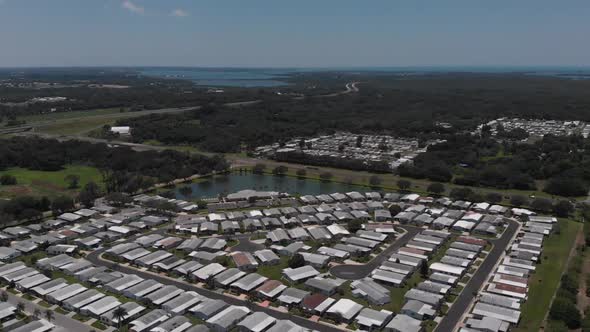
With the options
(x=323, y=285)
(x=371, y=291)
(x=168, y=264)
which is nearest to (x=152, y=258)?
(x=168, y=264)

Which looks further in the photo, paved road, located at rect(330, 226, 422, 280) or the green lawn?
the green lawn

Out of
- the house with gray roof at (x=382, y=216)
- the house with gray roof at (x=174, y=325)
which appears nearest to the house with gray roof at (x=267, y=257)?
the house with gray roof at (x=174, y=325)

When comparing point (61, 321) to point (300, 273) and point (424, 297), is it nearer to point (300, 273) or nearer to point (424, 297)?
point (300, 273)

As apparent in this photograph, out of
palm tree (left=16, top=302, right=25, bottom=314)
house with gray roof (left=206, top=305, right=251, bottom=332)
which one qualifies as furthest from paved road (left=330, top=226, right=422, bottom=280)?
palm tree (left=16, top=302, right=25, bottom=314)

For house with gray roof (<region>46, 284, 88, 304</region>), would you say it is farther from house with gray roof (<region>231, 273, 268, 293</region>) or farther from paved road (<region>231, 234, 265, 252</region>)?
paved road (<region>231, 234, 265, 252</region>)

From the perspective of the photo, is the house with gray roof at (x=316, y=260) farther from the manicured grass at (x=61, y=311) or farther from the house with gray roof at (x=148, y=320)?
the manicured grass at (x=61, y=311)

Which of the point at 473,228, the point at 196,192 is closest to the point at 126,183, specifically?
the point at 196,192
